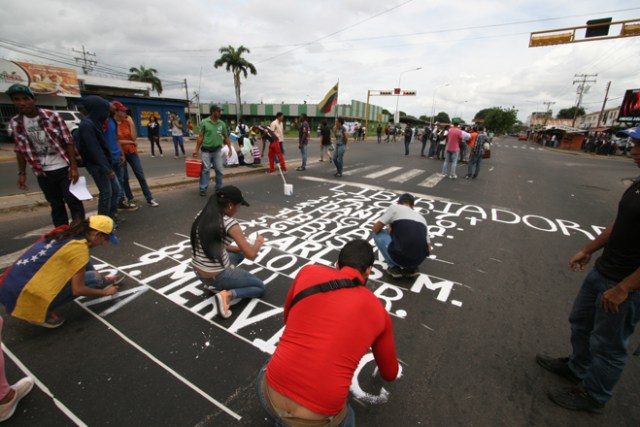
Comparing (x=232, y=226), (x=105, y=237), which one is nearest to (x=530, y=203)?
(x=232, y=226)

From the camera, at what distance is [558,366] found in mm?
2420

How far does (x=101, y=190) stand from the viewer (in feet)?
14.9

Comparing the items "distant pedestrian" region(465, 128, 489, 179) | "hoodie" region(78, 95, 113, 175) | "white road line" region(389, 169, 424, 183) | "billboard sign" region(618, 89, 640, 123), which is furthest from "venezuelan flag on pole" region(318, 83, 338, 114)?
"billboard sign" region(618, 89, 640, 123)

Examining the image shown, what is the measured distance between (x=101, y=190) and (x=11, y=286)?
8.23ft

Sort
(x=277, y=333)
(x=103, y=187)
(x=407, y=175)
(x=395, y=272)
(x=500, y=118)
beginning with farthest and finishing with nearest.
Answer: (x=500, y=118) < (x=407, y=175) < (x=103, y=187) < (x=395, y=272) < (x=277, y=333)

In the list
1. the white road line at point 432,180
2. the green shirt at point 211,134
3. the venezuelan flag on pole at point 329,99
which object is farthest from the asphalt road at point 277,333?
the venezuelan flag on pole at point 329,99

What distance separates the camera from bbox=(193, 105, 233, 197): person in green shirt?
21.6ft

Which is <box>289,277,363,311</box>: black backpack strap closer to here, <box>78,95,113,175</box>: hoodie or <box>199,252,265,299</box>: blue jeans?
<box>199,252,265,299</box>: blue jeans

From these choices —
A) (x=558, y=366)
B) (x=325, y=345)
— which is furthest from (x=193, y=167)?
(x=558, y=366)

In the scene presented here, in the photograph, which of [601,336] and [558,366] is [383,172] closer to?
[558,366]

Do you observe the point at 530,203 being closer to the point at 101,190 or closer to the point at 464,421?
the point at 464,421

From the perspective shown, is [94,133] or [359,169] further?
[359,169]

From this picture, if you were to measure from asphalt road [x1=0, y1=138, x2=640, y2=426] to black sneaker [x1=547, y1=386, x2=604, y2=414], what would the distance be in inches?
2.3

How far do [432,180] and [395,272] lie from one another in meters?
7.22
